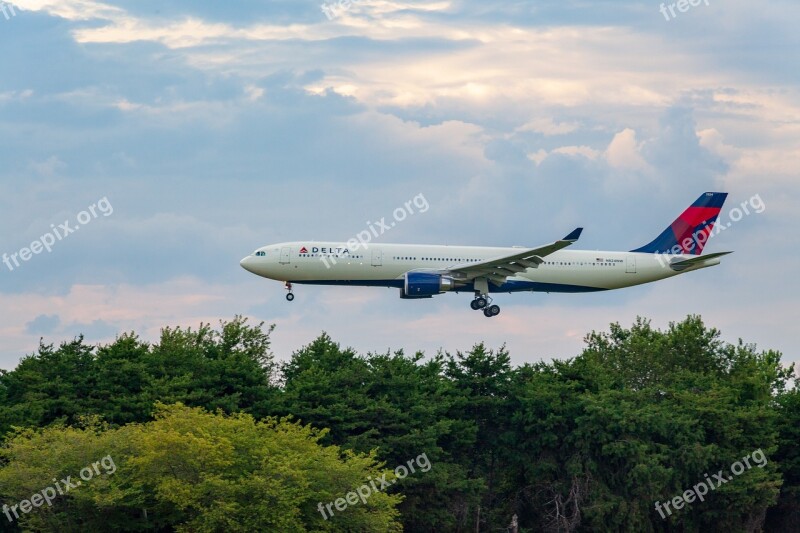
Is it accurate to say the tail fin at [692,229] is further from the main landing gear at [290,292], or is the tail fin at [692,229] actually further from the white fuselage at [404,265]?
the main landing gear at [290,292]

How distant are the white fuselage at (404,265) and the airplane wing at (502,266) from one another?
97 centimetres

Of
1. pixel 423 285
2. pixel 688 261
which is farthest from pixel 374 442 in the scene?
pixel 688 261

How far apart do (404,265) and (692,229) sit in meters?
25.3

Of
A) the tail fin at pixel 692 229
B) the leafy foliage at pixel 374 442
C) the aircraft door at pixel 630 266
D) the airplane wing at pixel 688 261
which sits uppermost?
the tail fin at pixel 692 229

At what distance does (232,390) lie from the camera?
8975 centimetres

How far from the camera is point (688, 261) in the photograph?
94.0 metres

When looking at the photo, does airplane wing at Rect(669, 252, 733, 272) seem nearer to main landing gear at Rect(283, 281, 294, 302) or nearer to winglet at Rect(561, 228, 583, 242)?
winglet at Rect(561, 228, 583, 242)

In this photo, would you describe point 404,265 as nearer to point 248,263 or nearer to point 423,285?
point 423,285

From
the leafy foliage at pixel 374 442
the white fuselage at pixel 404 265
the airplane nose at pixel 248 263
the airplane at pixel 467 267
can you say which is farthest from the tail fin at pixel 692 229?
the airplane nose at pixel 248 263

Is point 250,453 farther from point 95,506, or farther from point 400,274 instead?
point 400,274

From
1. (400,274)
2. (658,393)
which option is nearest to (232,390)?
(400,274)

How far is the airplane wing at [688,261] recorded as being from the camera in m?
90.9

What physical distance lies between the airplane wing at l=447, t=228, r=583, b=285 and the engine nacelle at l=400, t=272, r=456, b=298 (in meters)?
1.44

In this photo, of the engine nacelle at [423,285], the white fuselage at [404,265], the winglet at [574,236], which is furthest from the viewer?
the white fuselage at [404,265]
